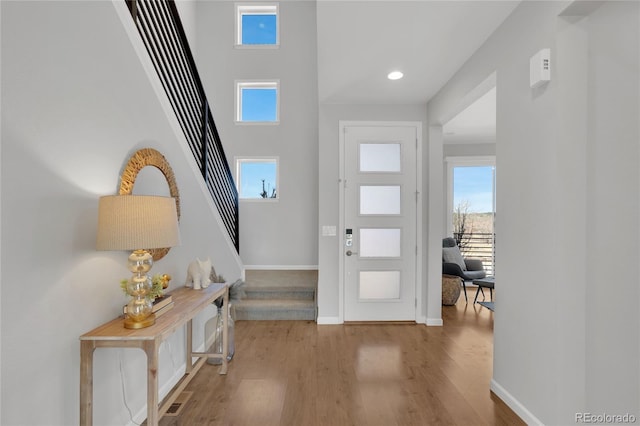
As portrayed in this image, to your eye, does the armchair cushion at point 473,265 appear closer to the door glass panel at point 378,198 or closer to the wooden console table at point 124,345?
the door glass panel at point 378,198

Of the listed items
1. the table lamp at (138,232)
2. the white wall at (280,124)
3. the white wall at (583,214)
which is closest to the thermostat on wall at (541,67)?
the white wall at (583,214)

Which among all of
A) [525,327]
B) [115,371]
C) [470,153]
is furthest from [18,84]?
[470,153]

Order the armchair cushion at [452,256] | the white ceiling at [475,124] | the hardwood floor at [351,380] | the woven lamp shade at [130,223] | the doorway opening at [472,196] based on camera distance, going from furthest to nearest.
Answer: the doorway opening at [472,196]
the armchair cushion at [452,256]
the white ceiling at [475,124]
the hardwood floor at [351,380]
the woven lamp shade at [130,223]

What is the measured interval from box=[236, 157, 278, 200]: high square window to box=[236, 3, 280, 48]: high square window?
7.28ft

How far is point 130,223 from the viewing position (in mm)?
1457

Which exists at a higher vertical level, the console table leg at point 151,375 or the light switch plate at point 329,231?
the light switch plate at point 329,231

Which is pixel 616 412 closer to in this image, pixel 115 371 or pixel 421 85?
pixel 115 371

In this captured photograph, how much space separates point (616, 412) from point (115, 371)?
2.76 meters

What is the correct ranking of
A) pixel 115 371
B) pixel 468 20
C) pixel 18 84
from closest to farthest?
pixel 18 84
pixel 115 371
pixel 468 20

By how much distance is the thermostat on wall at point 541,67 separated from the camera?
1796 millimetres

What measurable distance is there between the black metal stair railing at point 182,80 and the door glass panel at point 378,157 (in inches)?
71.1

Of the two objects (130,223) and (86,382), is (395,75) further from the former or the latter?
(86,382)

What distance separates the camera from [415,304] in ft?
12.7

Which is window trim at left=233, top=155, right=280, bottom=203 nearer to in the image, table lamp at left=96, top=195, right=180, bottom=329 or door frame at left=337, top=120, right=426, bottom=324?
door frame at left=337, top=120, right=426, bottom=324
